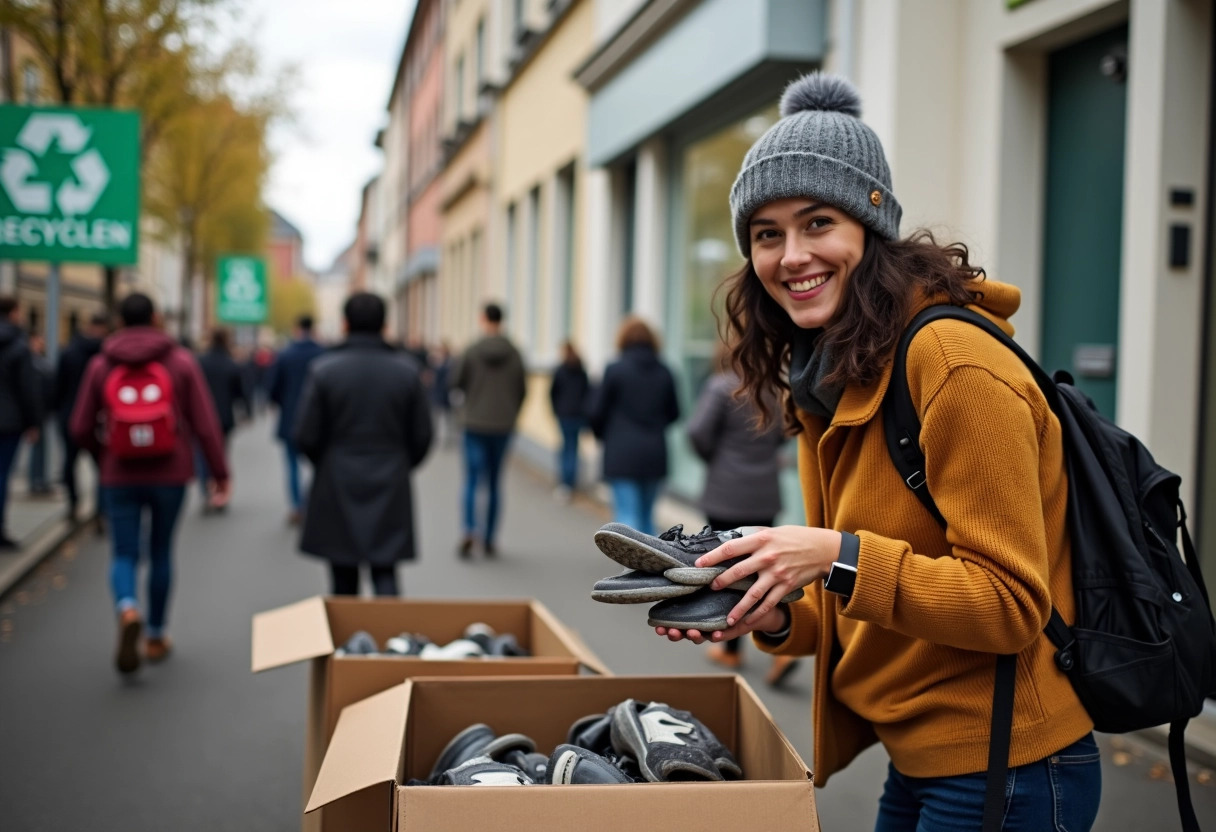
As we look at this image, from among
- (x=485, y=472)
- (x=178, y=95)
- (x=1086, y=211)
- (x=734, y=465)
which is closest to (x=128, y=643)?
(x=734, y=465)

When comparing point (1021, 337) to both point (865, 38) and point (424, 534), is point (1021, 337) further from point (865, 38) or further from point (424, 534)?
point (424, 534)

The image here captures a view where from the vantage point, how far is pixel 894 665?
6.59 feet

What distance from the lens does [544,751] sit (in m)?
2.60

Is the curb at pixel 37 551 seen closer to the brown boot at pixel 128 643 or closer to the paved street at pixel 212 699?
the paved street at pixel 212 699

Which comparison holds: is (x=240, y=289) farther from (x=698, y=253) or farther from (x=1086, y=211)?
(x=1086, y=211)

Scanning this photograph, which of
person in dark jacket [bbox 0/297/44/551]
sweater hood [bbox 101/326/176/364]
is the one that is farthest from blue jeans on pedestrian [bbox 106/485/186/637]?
person in dark jacket [bbox 0/297/44/551]

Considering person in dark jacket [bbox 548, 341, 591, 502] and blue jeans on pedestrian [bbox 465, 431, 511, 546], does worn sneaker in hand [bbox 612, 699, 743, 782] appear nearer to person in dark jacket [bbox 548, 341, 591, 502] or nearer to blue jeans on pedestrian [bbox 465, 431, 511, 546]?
blue jeans on pedestrian [bbox 465, 431, 511, 546]

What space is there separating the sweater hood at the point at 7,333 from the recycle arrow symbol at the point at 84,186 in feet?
3.62

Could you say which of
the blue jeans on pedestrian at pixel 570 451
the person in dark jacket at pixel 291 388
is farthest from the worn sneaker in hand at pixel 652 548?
the blue jeans on pedestrian at pixel 570 451

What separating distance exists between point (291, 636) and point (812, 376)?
166 cm

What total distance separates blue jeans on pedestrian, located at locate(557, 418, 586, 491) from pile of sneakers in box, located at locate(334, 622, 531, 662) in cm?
965

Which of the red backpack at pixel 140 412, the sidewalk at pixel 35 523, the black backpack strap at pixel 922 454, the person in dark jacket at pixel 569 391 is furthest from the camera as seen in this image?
the person in dark jacket at pixel 569 391

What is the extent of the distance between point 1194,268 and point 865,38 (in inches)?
118

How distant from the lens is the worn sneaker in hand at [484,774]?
2.14 m
